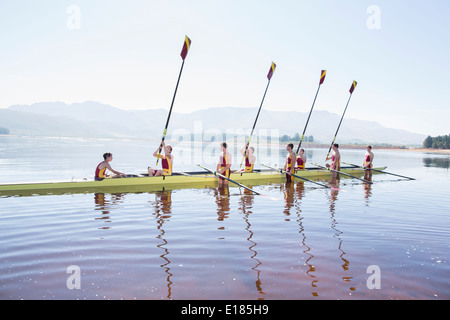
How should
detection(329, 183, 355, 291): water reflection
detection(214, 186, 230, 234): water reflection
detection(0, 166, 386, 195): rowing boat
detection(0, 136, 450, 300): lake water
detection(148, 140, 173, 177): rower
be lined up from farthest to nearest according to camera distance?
detection(148, 140, 173, 177): rower < detection(0, 166, 386, 195): rowing boat < detection(214, 186, 230, 234): water reflection < detection(329, 183, 355, 291): water reflection < detection(0, 136, 450, 300): lake water

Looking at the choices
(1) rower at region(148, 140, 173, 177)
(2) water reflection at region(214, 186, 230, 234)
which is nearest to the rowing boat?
(1) rower at region(148, 140, 173, 177)

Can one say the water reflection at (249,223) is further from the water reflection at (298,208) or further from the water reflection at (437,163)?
the water reflection at (437,163)

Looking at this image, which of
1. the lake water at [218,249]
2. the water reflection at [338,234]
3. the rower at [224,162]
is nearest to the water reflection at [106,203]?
the lake water at [218,249]

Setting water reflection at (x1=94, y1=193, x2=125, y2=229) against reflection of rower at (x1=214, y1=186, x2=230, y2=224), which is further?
reflection of rower at (x1=214, y1=186, x2=230, y2=224)

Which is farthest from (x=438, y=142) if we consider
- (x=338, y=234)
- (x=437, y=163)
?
(x=338, y=234)

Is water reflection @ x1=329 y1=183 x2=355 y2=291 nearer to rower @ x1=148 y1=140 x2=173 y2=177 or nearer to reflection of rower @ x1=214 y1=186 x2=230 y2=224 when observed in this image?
reflection of rower @ x1=214 y1=186 x2=230 y2=224

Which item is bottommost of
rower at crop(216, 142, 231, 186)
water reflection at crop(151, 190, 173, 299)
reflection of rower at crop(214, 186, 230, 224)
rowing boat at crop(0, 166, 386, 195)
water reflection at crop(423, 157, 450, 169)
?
water reflection at crop(423, 157, 450, 169)

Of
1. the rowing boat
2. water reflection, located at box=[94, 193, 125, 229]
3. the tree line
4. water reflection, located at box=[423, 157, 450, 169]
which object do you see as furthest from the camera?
the tree line

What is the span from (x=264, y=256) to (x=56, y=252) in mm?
4109

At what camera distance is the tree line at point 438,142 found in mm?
132375

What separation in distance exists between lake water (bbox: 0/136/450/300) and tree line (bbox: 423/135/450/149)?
466 feet

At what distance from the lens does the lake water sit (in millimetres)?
5289

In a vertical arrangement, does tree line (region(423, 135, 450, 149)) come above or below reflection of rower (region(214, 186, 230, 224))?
above

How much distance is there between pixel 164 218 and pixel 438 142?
506 feet
